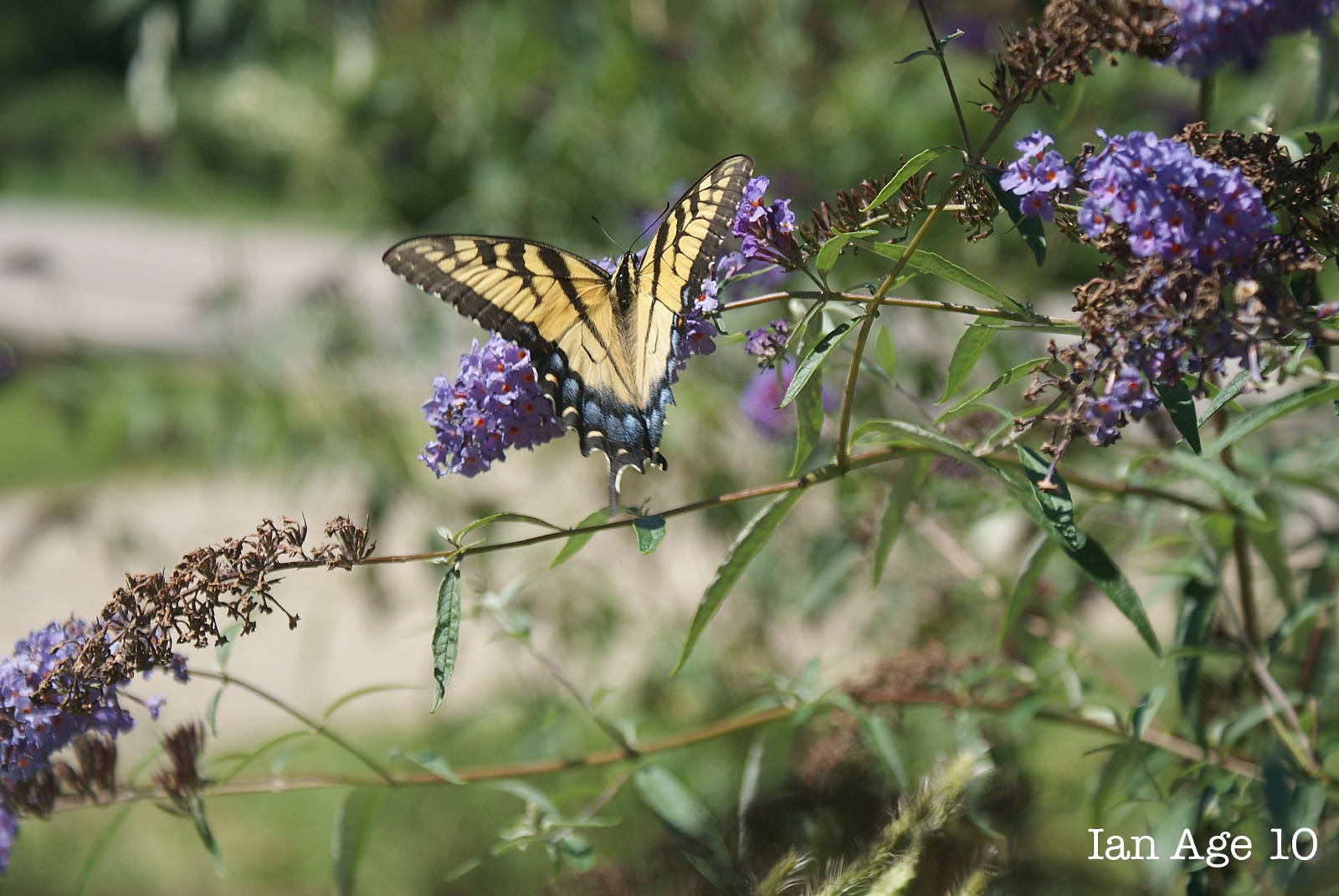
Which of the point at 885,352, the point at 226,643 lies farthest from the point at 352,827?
the point at 885,352

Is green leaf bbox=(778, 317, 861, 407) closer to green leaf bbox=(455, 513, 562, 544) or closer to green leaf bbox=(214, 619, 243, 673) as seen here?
green leaf bbox=(455, 513, 562, 544)

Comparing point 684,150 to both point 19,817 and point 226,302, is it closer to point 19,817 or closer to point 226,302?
point 226,302

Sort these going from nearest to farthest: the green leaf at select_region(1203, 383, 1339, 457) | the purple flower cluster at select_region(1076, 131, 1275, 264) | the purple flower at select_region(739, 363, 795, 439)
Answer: the purple flower cluster at select_region(1076, 131, 1275, 264), the green leaf at select_region(1203, 383, 1339, 457), the purple flower at select_region(739, 363, 795, 439)

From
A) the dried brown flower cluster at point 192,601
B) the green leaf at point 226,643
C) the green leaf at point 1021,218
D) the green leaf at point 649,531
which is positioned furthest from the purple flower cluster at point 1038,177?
the green leaf at point 226,643

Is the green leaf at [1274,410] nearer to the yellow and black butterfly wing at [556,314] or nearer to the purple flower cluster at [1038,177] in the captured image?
the purple flower cluster at [1038,177]

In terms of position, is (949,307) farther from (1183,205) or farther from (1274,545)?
(1274,545)

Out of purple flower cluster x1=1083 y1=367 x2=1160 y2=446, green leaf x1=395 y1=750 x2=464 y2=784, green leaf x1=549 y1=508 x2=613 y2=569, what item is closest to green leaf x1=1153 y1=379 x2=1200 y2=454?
purple flower cluster x1=1083 y1=367 x2=1160 y2=446

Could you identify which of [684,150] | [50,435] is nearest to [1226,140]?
[684,150]

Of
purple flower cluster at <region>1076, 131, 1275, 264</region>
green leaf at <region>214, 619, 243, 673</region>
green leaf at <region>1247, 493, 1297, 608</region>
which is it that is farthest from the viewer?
green leaf at <region>1247, 493, 1297, 608</region>
